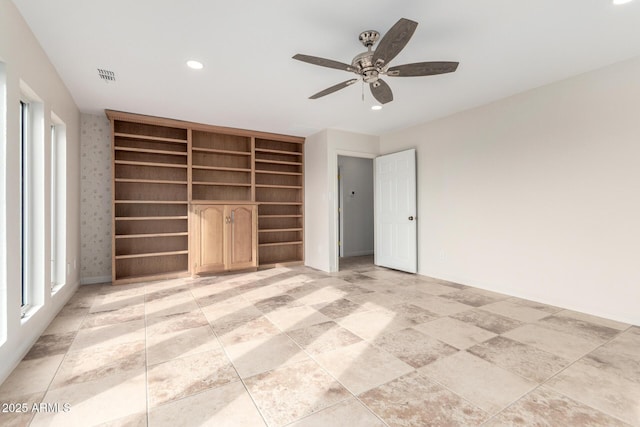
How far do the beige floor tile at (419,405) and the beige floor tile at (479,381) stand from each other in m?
0.08

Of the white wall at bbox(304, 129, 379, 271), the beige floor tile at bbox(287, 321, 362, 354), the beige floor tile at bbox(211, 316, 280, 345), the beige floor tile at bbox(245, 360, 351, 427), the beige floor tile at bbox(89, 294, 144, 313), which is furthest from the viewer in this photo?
the white wall at bbox(304, 129, 379, 271)

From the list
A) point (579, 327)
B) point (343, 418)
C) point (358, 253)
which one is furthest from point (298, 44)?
point (358, 253)

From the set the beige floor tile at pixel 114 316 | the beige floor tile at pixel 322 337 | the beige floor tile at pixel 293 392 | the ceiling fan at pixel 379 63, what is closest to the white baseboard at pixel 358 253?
the beige floor tile at pixel 322 337

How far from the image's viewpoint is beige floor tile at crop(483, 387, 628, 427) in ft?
4.76

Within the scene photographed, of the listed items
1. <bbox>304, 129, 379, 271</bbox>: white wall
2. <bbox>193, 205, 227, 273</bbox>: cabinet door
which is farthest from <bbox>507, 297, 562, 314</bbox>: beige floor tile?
<bbox>193, 205, 227, 273</bbox>: cabinet door

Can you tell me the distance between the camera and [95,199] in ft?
14.2

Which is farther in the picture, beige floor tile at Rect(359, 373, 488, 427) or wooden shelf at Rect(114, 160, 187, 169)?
wooden shelf at Rect(114, 160, 187, 169)

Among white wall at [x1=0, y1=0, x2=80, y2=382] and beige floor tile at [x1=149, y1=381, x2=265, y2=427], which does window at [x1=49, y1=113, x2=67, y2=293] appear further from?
beige floor tile at [x1=149, y1=381, x2=265, y2=427]

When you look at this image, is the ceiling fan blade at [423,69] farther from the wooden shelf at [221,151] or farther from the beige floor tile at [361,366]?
the wooden shelf at [221,151]

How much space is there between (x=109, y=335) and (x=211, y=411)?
→ 154 centimetres

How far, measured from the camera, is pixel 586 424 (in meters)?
1.45

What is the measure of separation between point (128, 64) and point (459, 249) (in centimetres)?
453

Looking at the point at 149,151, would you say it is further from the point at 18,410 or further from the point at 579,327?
the point at 579,327

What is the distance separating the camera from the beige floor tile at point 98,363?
1.86 metres
